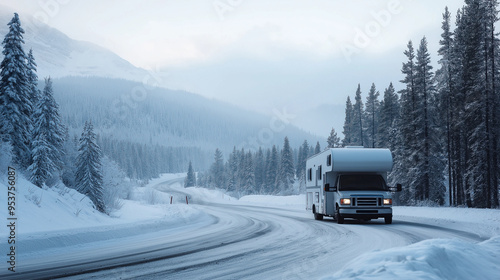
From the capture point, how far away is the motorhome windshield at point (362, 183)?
61.7 feet

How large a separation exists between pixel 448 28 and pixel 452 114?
8674 mm

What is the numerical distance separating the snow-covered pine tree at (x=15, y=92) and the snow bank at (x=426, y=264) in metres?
27.8

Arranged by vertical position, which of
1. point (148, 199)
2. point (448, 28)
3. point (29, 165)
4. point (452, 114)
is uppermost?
point (448, 28)

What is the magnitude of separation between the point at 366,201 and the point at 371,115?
50919mm

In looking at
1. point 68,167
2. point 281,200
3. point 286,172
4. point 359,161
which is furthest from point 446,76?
point 286,172

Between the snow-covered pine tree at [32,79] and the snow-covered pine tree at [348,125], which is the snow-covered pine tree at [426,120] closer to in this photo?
the snow-covered pine tree at [348,125]

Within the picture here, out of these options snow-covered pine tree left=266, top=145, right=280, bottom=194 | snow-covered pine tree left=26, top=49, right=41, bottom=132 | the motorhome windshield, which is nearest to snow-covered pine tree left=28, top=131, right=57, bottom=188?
snow-covered pine tree left=26, top=49, right=41, bottom=132

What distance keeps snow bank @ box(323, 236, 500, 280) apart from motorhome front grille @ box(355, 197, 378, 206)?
10570mm

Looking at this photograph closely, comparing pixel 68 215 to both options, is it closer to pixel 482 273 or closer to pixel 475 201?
pixel 482 273

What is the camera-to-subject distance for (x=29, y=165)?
111 ft

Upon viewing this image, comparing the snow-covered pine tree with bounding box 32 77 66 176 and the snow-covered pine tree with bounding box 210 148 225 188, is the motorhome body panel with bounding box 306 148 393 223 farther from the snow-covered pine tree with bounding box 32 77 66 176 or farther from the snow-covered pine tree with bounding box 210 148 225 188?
the snow-covered pine tree with bounding box 210 148 225 188

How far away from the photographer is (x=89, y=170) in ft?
121

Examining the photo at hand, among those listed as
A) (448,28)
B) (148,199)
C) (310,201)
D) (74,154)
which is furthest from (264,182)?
(310,201)

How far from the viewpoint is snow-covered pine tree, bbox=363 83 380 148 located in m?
64.0
